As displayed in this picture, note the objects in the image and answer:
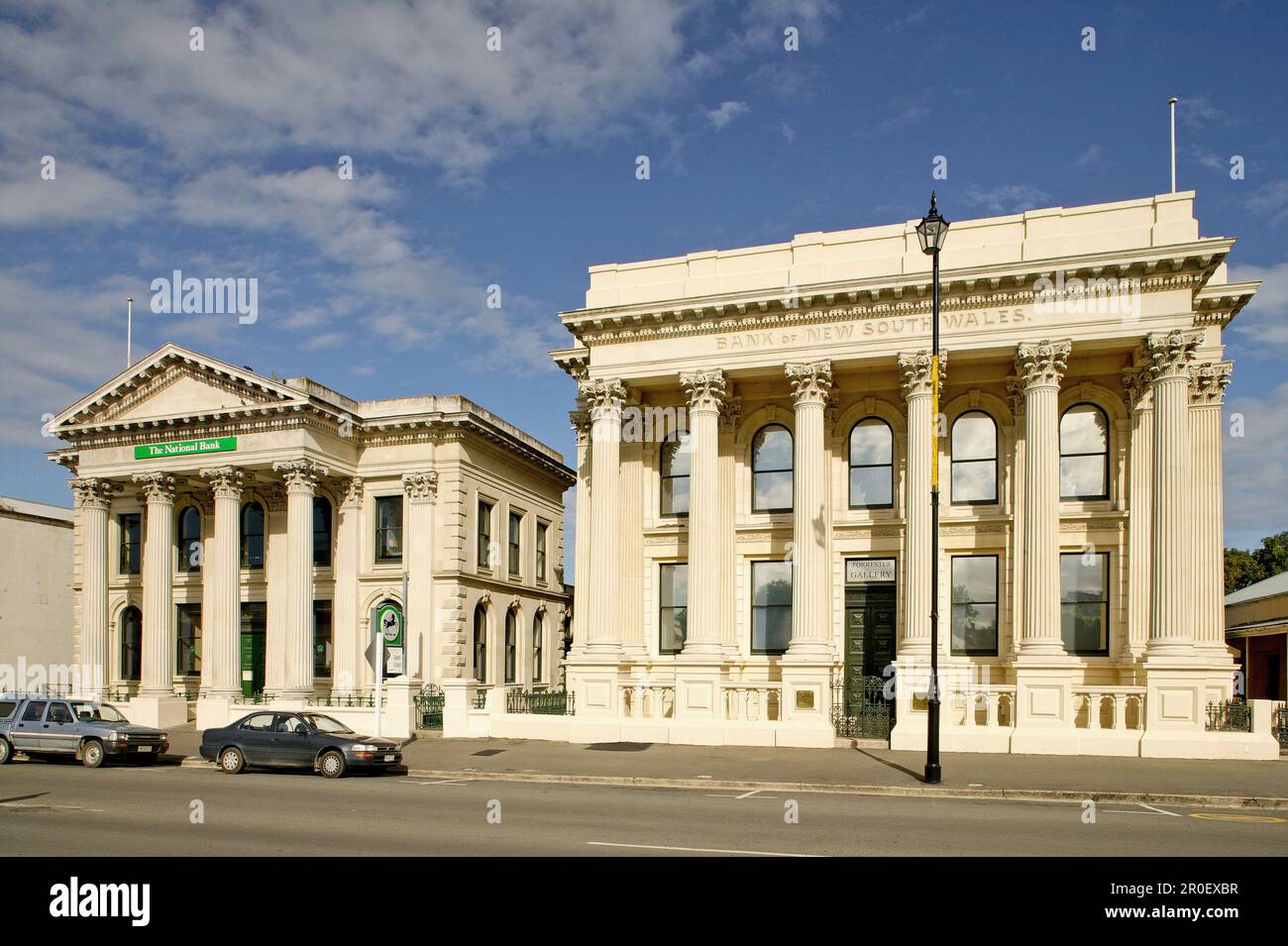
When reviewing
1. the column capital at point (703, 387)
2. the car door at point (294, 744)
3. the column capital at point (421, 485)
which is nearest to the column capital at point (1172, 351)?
the column capital at point (703, 387)

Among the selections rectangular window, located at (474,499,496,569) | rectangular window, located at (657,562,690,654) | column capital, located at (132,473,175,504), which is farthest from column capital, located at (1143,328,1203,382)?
column capital, located at (132,473,175,504)

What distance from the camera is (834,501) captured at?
97.0 feet

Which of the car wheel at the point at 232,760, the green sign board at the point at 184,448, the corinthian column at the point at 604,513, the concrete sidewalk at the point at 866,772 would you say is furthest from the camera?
the green sign board at the point at 184,448

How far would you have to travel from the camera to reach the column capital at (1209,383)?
26562 millimetres

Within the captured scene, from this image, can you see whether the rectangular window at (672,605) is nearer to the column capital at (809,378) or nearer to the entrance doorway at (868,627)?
the entrance doorway at (868,627)

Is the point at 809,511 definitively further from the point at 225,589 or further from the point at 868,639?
the point at 225,589

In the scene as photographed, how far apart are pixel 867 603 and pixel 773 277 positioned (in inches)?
368

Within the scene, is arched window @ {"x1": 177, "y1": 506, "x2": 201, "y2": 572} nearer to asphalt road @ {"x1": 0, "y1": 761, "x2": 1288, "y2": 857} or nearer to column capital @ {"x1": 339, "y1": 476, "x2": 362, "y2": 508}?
column capital @ {"x1": 339, "y1": 476, "x2": 362, "y2": 508}

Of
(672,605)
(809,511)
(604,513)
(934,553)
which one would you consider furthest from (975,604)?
(934,553)

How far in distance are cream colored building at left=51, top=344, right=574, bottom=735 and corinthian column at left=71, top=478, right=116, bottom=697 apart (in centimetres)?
5

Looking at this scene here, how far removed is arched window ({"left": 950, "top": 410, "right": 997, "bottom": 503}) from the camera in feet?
93.7

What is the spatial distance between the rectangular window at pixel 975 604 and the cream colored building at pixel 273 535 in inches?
676

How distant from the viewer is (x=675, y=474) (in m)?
31.2
